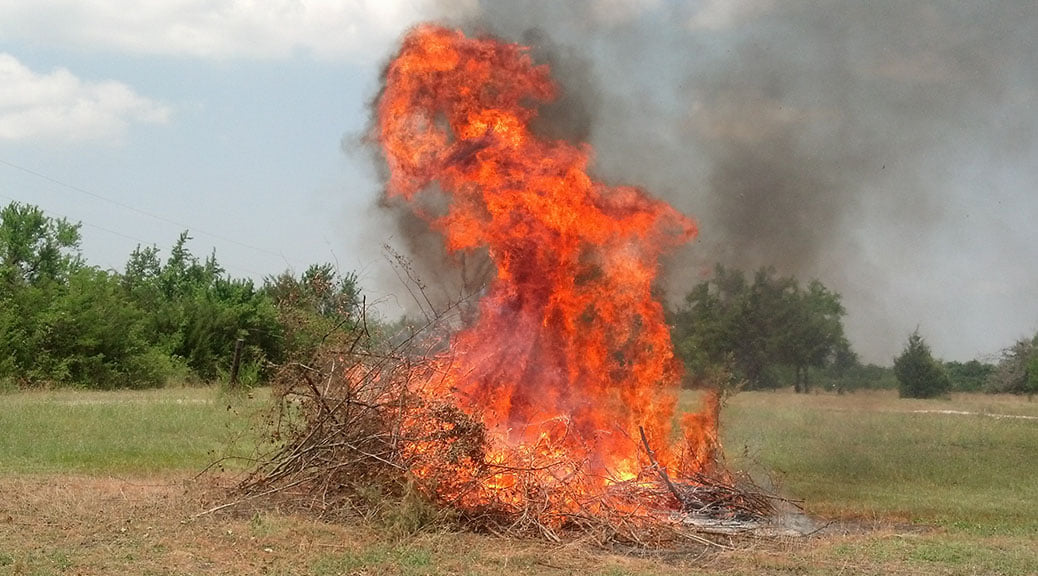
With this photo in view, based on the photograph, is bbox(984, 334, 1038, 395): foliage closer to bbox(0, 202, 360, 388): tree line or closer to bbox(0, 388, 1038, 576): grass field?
bbox(0, 388, 1038, 576): grass field

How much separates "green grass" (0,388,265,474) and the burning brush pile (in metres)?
2.36

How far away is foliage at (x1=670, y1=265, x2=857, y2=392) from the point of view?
2452 cm

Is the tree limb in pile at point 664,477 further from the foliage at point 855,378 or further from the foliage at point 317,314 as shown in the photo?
the foliage at point 855,378

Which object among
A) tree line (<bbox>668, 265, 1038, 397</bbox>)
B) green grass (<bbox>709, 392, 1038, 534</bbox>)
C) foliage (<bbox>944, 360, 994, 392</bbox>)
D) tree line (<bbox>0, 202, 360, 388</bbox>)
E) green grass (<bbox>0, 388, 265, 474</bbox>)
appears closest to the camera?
green grass (<bbox>709, 392, 1038, 534</bbox>)

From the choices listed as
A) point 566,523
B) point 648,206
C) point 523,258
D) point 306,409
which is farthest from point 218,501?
point 648,206

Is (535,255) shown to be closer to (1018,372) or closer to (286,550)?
(286,550)

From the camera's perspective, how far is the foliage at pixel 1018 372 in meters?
43.6

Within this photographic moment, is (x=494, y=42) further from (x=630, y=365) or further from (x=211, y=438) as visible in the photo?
(x=211, y=438)

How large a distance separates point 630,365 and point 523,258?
6.63 ft

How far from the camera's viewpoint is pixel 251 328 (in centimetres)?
4491

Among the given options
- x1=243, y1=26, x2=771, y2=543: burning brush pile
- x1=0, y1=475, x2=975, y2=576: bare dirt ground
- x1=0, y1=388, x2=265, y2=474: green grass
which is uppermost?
x1=243, y1=26, x2=771, y2=543: burning brush pile

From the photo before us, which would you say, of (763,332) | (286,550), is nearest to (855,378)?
(763,332)

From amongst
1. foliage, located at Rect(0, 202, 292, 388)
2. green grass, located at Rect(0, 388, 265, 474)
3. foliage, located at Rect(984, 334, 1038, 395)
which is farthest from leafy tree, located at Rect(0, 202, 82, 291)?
foliage, located at Rect(984, 334, 1038, 395)

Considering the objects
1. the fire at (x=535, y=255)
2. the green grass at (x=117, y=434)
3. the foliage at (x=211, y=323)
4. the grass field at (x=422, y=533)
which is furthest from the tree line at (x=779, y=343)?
the foliage at (x=211, y=323)
